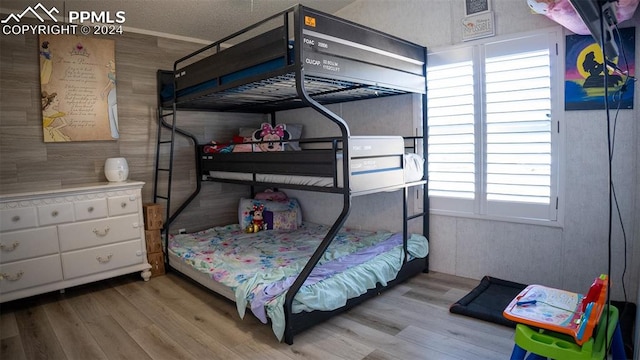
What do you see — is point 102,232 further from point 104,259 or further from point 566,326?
point 566,326

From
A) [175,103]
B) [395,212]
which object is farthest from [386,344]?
[175,103]

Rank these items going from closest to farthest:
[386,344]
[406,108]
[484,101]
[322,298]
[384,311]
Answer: [386,344] → [322,298] → [384,311] → [484,101] → [406,108]

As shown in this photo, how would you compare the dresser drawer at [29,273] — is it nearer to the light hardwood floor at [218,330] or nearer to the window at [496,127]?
the light hardwood floor at [218,330]

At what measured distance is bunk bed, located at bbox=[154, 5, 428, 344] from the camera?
216cm

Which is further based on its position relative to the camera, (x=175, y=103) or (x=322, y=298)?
(x=175, y=103)

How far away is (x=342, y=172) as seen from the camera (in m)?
2.34

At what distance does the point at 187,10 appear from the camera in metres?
3.20

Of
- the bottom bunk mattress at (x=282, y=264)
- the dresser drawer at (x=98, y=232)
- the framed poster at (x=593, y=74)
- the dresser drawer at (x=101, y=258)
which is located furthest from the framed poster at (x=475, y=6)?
the dresser drawer at (x=101, y=258)

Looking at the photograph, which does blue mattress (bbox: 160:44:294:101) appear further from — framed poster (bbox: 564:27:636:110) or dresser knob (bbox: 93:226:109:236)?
framed poster (bbox: 564:27:636:110)

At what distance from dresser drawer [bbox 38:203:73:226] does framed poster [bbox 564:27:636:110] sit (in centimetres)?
364

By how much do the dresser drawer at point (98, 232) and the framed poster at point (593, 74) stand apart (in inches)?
134

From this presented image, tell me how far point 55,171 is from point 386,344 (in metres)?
2.98

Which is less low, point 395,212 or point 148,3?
point 148,3

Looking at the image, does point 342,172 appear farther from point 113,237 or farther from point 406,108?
point 113,237
